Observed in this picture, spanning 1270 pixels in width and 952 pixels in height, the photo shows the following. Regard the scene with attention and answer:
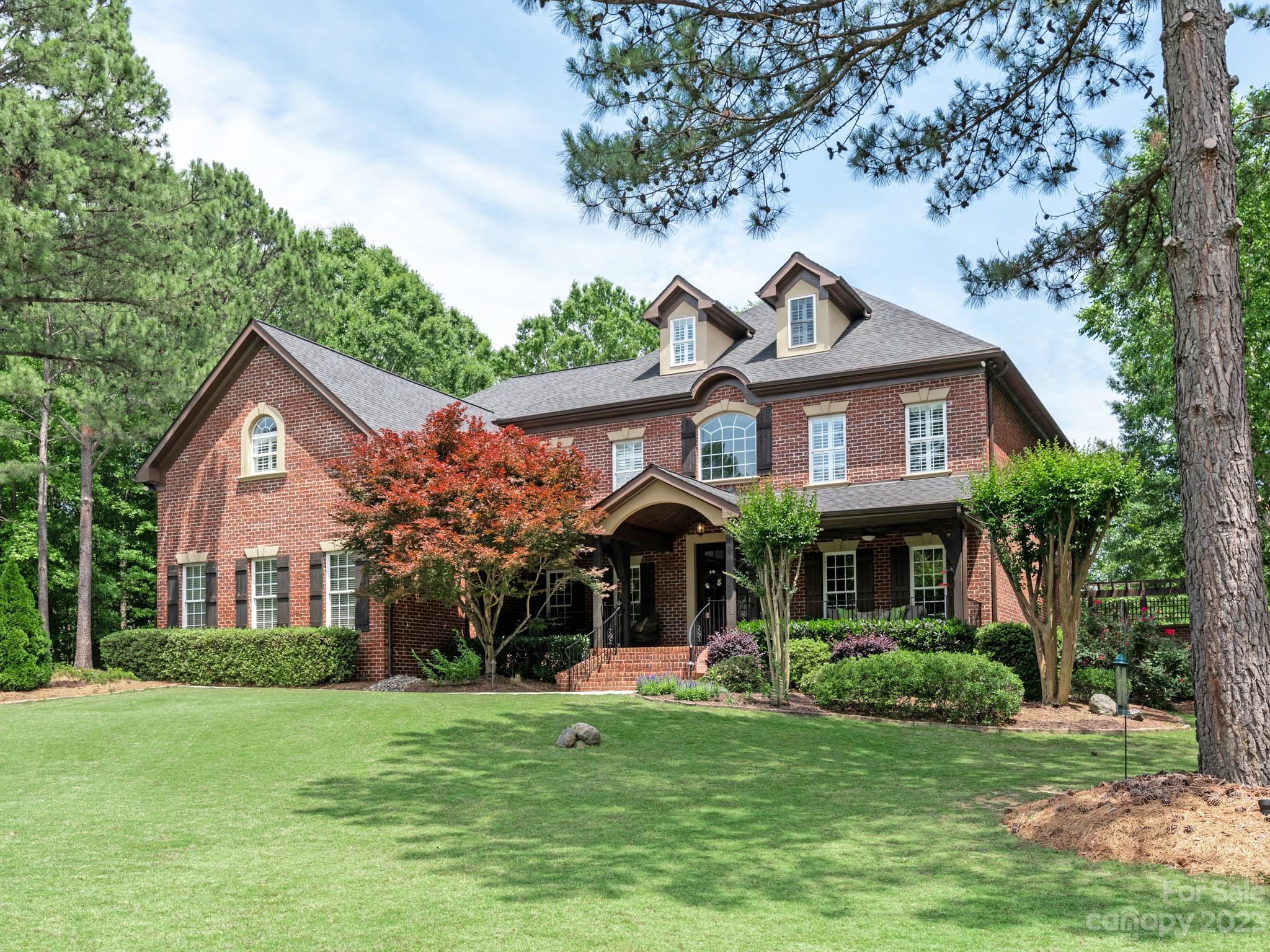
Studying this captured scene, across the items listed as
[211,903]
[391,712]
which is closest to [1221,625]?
[211,903]

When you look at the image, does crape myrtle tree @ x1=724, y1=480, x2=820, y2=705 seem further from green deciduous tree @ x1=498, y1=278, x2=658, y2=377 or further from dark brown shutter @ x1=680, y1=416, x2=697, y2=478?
green deciduous tree @ x1=498, y1=278, x2=658, y2=377

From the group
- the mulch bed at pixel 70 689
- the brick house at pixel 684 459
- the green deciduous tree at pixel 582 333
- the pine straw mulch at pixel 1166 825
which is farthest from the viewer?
the green deciduous tree at pixel 582 333

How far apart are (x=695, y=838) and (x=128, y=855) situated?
3826 millimetres

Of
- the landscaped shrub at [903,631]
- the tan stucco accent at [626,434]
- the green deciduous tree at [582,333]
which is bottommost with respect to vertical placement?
the landscaped shrub at [903,631]

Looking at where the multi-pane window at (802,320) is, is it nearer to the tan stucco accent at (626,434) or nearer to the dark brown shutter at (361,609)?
the tan stucco accent at (626,434)

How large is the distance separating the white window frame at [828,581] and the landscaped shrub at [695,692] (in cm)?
518

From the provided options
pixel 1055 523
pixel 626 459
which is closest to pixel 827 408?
pixel 626 459

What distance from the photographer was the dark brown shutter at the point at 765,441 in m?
21.6

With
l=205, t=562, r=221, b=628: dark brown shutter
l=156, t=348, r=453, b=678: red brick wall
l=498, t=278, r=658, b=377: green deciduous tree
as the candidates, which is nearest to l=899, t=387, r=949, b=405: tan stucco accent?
l=156, t=348, r=453, b=678: red brick wall

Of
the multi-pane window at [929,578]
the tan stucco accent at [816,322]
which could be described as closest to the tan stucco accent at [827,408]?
the tan stucco accent at [816,322]

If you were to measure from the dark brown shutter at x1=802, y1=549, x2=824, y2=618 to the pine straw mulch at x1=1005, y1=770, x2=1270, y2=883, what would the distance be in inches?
501

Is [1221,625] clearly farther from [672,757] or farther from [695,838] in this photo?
[672,757]

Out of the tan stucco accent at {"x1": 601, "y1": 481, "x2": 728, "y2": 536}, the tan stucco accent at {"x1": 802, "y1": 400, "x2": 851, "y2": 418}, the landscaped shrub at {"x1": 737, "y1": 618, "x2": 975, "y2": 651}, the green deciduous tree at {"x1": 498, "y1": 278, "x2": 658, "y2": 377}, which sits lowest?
the landscaped shrub at {"x1": 737, "y1": 618, "x2": 975, "y2": 651}

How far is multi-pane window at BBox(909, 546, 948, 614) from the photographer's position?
19.8 metres
